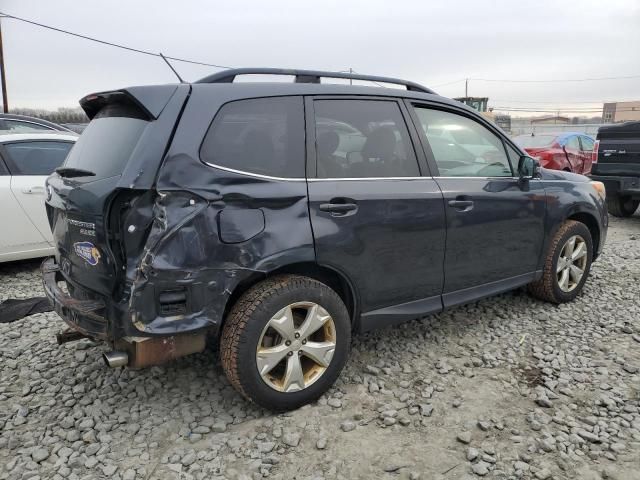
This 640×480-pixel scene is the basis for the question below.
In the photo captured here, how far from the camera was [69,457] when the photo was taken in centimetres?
244

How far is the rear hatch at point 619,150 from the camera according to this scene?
750 cm

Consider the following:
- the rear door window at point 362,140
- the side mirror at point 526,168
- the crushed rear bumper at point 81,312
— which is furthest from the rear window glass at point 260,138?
the side mirror at point 526,168

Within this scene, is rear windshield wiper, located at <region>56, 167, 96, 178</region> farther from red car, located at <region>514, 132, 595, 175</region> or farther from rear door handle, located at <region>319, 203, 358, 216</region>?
red car, located at <region>514, 132, 595, 175</region>

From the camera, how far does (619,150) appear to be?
770cm

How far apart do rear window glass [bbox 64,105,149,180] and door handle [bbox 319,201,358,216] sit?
39.9 inches

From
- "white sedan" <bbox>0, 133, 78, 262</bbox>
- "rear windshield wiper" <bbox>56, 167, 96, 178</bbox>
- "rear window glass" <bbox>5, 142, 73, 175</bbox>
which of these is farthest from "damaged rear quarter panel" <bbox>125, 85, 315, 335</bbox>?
"rear window glass" <bbox>5, 142, 73, 175</bbox>

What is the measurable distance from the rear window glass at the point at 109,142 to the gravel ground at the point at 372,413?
1377 mm

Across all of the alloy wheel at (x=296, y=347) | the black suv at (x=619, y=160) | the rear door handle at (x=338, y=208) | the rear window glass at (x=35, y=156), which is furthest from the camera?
the black suv at (x=619, y=160)

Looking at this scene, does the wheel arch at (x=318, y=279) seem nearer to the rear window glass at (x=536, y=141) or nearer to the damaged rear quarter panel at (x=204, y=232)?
the damaged rear quarter panel at (x=204, y=232)

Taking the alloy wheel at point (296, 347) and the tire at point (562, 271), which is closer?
the alloy wheel at point (296, 347)

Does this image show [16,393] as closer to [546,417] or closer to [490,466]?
[490,466]

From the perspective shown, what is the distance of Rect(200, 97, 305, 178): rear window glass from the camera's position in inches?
98.4

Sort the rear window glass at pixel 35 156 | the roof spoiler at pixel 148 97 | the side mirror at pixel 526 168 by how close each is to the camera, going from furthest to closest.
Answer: the rear window glass at pixel 35 156 < the side mirror at pixel 526 168 < the roof spoiler at pixel 148 97

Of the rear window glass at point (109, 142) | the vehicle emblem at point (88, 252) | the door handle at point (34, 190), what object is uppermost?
the rear window glass at point (109, 142)
